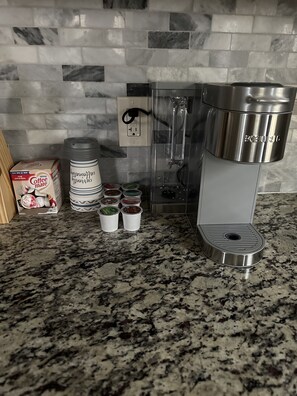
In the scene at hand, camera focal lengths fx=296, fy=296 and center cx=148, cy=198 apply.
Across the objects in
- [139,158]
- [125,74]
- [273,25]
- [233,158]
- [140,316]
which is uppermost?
[273,25]

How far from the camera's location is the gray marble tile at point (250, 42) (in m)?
0.80

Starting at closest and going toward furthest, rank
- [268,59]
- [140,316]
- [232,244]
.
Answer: [140,316]
[232,244]
[268,59]

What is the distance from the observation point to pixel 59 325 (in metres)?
0.45

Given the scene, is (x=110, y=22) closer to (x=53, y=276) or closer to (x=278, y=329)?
(x=53, y=276)

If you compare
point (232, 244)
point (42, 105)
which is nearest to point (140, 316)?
point (232, 244)

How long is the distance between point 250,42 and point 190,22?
18cm

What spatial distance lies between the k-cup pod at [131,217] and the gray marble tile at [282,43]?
59cm

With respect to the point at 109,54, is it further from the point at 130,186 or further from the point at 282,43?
the point at 282,43

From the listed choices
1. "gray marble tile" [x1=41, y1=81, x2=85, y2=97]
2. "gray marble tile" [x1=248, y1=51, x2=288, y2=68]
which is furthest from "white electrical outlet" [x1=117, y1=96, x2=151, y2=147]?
"gray marble tile" [x1=248, y1=51, x2=288, y2=68]

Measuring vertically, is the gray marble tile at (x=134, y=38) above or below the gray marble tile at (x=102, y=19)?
below

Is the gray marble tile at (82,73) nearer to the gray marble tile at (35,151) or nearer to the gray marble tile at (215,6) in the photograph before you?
the gray marble tile at (35,151)

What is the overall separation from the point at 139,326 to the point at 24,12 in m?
0.76

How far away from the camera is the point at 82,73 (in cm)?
78

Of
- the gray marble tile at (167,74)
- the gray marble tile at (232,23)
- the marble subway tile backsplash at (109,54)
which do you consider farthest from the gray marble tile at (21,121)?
the gray marble tile at (232,23)
